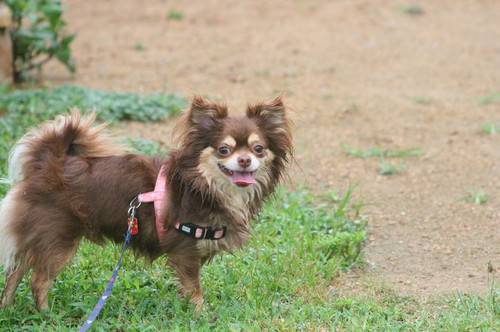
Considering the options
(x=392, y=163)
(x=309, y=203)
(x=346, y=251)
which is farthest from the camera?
(x=392, y=163)

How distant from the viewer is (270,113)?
3975 mm

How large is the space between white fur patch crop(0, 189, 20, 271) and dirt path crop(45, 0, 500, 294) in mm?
1169

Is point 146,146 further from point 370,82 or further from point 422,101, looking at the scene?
point 370,82

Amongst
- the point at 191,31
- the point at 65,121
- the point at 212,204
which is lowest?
the point at 191,31

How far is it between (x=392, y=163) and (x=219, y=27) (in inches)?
205

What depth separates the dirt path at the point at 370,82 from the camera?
529cm

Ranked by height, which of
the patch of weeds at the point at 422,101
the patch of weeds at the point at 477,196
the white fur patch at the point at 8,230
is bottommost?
the patch of weeds at the point at 422,101

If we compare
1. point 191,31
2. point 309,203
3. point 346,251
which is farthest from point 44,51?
point 346,251

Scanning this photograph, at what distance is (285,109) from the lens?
400 cm

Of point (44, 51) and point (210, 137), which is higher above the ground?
point (210, 137)

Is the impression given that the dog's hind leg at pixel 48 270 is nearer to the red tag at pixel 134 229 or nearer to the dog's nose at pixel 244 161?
the red tag at pixel 134 229

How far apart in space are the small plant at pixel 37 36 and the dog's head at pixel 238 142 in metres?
4.55

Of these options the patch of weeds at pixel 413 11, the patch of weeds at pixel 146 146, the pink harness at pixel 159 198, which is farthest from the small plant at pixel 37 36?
the patch of weeds at pixel 413 11

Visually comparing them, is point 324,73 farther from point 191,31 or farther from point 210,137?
point 210,137
